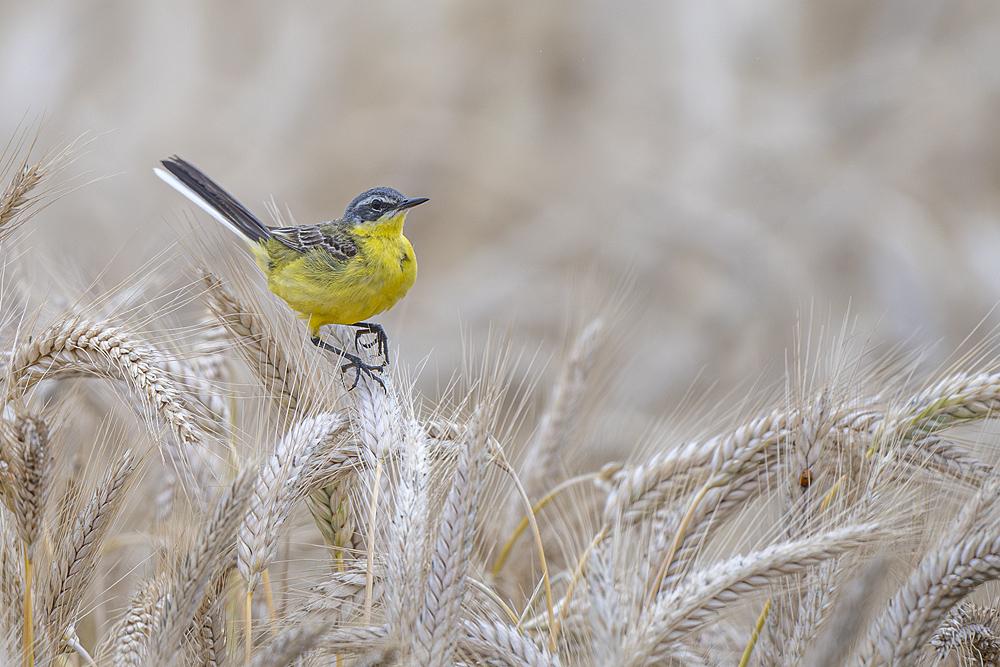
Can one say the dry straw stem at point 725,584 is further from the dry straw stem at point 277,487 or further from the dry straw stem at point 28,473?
the dry straw stem at point 28,473

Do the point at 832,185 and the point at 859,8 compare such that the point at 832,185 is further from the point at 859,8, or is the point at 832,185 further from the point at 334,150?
the point at 334,150

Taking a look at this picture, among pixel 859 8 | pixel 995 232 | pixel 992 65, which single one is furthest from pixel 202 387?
pixel 859 8

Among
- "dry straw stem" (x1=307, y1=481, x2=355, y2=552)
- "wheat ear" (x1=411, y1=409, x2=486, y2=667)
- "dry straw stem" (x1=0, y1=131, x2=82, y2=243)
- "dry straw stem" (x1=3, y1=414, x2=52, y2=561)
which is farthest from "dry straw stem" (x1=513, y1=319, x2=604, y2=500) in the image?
"dry straw stem" (x1=0, y1=131, x2=82, y2=243)

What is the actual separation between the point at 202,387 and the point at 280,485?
53cm

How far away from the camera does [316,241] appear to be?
286 cm

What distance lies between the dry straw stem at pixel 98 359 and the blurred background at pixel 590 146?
2.03m

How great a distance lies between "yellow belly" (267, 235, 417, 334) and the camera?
8.29ft

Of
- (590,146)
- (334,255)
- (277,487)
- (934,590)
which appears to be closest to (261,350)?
(277,487)

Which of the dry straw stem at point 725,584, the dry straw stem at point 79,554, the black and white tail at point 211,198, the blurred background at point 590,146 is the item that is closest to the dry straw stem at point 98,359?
the dry straw stem at point 79,554

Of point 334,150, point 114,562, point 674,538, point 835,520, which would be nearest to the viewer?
point 835,520

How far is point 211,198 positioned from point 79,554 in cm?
171

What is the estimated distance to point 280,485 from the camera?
152 centimetres

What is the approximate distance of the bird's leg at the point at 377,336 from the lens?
2345mm

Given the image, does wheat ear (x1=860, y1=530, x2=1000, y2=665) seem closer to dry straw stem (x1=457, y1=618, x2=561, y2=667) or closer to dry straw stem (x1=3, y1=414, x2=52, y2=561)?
dry straw stem (x1=457, y1=618, x2=561, y2=667)
